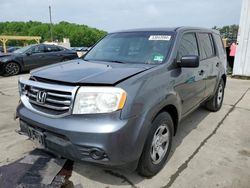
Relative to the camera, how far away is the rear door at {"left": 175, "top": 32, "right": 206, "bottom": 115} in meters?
3.21

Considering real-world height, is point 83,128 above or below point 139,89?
below

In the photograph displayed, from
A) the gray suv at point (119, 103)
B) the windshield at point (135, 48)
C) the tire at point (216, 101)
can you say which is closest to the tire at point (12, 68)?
the windshield at point (135, 48)

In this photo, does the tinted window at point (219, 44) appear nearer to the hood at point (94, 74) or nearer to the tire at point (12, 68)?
the hood at point (94, 74)

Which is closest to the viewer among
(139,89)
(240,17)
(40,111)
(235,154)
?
(139,89)

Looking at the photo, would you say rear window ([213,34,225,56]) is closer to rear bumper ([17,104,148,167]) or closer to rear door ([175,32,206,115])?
rear door ([175,32,206,115])

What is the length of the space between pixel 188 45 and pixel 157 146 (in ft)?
5.35

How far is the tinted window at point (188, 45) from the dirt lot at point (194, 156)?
1.34m

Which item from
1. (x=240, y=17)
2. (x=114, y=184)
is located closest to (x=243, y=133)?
(x=114, y=184)

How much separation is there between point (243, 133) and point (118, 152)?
2795 millimetres

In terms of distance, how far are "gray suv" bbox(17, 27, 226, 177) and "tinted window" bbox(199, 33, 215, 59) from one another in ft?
2.32

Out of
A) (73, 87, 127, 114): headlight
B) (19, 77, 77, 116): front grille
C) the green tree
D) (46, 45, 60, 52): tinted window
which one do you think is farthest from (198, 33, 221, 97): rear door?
the green tree

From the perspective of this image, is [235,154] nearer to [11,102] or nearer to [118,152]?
[118,152]

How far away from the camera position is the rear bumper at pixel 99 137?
2.16 m

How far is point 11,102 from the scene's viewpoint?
6016 millimetres
